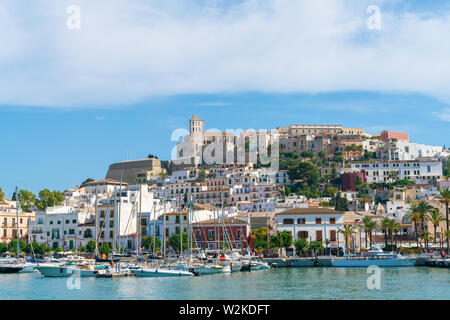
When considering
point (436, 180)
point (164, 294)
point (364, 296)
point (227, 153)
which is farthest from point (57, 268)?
point (227, 153)

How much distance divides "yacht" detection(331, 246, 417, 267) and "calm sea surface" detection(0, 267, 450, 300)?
1359 centimetres

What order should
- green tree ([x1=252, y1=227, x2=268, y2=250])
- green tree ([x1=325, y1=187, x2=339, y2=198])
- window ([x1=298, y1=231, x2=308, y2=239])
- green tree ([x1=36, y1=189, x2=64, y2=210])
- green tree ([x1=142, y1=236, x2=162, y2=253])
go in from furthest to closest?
green tree ([x1=325, y1=187, x2=339, y2=198]) < green tree ([x1=36, y1=189, x2=64, y2=210]) < green tree ([x1=142, y1=236, x2=162, y2=253]) < green tree ([x1=252, y1=227, x2=268, y2=250]) < window ([x1=298, y1=231, x2=308, y2=239])

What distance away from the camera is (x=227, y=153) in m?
177

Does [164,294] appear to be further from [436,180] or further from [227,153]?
[227,153]

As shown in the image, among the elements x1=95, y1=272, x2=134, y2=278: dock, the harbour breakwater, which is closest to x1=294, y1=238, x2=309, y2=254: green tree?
the harbour breakwater

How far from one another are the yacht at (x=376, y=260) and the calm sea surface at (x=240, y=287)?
13588 millimetres

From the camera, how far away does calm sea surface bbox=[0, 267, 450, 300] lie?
41.2 meters

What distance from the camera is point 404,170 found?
150m

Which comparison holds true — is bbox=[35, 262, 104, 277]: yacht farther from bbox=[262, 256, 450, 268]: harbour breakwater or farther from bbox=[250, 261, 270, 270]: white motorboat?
bbox=[262, 256, 450, 268]: harbour breakwater

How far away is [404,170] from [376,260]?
3204 inches

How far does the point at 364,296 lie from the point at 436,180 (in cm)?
10682

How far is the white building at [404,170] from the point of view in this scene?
147250 millimetres

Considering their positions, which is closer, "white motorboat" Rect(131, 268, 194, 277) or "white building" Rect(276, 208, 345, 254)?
"white motorboat" Rect(131, 268, 194, 277)

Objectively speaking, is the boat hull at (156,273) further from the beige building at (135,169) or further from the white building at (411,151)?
the beige building at (135,169)
